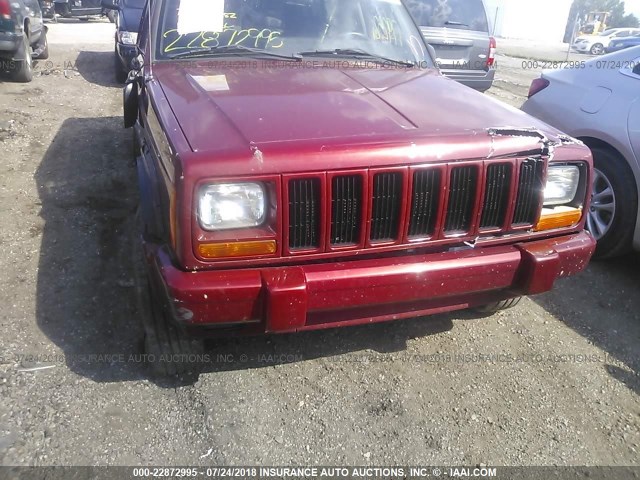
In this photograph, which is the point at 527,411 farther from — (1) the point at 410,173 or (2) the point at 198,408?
(2) the point at 198,408

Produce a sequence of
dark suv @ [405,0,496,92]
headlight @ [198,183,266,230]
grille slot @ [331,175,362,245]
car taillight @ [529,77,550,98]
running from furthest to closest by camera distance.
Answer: dark suv @ [405,0,496,92]
car taillight @ [529,77,550,98]
grille slot @ [331,175,362,245]
headlight @ [198,183,266,230]

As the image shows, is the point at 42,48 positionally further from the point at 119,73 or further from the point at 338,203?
the point at 338,203

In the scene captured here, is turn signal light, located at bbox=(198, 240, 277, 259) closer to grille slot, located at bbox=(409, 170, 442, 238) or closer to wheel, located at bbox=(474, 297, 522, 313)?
grille slot, located at bbox=(409, 170, 442, 238)

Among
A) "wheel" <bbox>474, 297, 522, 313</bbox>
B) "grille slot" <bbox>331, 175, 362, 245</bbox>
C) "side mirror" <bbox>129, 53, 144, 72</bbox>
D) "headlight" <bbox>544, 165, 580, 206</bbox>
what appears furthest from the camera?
"side mirror" <bbox>129, 53, 144, 72</bbox>

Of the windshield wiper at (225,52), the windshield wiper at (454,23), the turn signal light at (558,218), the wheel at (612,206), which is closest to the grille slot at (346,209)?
the turn signal light at (558,218)

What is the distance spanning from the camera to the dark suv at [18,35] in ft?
24.5

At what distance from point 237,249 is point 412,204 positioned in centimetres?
76

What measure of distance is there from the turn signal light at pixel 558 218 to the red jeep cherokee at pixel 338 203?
0.01 m

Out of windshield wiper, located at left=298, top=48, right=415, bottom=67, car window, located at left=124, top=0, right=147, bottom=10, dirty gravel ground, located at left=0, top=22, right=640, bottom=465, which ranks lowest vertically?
dirty gravel ground, located at left=0, top=22, right=640, bottom=465

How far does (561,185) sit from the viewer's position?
2605 mm

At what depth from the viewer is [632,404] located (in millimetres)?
2635

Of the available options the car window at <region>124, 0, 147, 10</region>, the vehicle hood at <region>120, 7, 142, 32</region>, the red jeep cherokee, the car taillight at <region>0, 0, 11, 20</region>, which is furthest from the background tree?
the red jeep cherokee

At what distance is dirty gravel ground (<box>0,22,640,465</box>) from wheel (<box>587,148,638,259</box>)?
0.73 feet

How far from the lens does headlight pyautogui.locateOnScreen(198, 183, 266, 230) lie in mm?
2100
